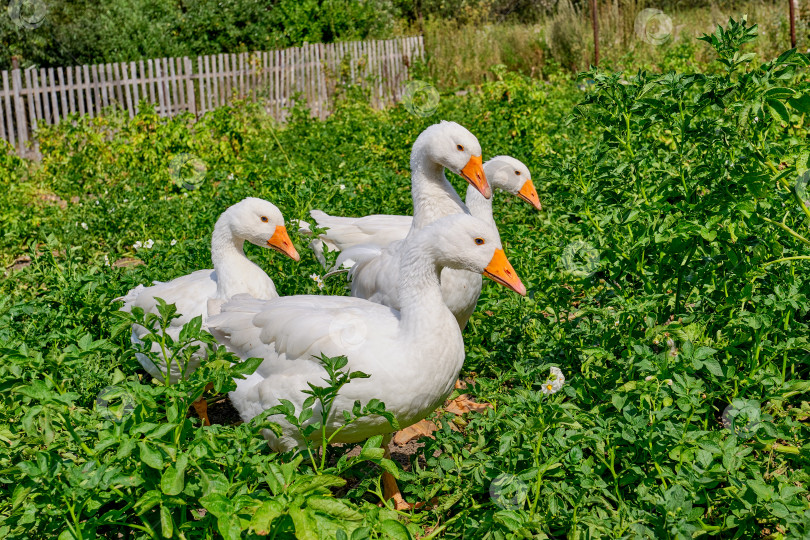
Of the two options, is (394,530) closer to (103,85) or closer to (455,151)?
(455,151)

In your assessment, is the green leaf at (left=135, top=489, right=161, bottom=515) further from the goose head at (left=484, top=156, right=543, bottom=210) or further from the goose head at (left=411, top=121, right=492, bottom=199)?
the goose head at (left=484, top=156, right=543, bottom=210)

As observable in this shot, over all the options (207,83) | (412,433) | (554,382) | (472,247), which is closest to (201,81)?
(207,83)

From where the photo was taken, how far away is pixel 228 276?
4.15 meters

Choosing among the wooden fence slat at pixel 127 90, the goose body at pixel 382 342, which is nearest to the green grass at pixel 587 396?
the goose body at pixel 382 342

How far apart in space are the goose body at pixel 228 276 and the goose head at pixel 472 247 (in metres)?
1.35

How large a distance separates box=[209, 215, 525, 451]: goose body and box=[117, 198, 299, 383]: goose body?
649 mm

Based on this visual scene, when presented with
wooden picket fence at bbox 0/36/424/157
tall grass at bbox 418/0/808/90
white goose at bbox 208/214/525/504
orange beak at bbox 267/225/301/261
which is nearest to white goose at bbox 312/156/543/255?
orange beak at bbox 267/225/301/261

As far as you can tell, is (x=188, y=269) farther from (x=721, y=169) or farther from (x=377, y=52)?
(x=377, y=52)

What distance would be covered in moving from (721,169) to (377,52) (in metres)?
14.9

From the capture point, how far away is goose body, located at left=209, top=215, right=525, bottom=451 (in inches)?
118

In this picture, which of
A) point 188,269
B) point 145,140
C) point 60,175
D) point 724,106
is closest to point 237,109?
point 145,140

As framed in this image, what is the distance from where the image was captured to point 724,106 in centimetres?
301

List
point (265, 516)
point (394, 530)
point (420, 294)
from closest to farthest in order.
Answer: point (265, 516) < point (394, 530) < point (420, 294)

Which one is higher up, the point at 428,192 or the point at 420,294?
the point at 428,192
